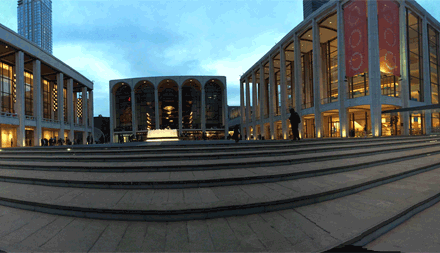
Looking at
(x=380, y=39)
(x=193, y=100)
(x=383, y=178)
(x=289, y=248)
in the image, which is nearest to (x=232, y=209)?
(x=289, y=248)

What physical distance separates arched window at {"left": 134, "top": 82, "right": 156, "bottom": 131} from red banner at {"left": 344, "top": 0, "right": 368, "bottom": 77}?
1927 inches

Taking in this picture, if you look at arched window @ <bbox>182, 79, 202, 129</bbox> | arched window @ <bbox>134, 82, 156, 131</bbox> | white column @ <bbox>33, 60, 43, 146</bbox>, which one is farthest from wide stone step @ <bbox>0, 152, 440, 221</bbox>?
arched window @ <bbox>134, 82, 156, 131</bbox>

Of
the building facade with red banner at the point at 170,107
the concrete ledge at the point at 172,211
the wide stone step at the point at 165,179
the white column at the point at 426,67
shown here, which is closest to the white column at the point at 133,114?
the building facade with red banner at the point at 170,107

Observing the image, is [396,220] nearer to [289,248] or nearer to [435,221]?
[435,221]

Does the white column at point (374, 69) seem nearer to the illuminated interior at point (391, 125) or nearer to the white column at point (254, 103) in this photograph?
the illuminated interior at point (391, 125)

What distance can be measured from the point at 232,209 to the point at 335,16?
31.1m

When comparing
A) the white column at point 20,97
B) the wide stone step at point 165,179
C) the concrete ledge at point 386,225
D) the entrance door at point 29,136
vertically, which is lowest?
the concrete ledge at point 386,225

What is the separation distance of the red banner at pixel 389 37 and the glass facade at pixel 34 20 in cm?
20871

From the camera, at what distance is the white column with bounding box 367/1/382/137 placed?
2092 centimetres

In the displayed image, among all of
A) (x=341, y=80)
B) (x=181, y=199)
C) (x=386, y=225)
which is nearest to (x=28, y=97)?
(x=181, y=199)

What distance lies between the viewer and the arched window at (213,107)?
58594 millimetres

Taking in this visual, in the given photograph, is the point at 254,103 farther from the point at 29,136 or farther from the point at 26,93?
the point at 26,93

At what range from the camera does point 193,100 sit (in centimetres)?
5994

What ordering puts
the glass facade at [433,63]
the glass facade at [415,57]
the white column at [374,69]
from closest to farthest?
the white column at [374,69]
the glass facade at [415,57]
the glass facade at [433,63]
